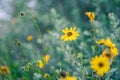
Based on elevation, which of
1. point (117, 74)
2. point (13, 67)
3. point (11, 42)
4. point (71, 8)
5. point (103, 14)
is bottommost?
point (117, 74)

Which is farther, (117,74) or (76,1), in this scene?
(76,1)

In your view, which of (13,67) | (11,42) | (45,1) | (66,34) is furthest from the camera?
(45,1)

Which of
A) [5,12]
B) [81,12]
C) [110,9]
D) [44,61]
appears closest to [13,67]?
[44,61]

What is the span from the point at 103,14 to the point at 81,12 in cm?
89

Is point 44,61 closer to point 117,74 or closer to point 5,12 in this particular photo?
point 117,74

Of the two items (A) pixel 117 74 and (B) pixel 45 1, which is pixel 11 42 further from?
(A) pixel 117 74

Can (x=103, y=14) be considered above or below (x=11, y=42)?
below

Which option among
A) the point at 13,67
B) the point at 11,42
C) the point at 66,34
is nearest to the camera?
the point at 66,34

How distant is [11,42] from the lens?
485 centimetres

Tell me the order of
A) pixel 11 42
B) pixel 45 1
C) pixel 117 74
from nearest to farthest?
pixel 117 74 → pixel 11 42 → pixel 45 1

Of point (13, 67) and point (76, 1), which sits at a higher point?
point (76, 1)

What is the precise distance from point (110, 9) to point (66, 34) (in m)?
1.68

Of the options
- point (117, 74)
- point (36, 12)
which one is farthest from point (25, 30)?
point (117, 74)

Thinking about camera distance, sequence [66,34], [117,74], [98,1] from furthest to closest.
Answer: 1. [98,1]
2. [117,74]
3. [66,34]
